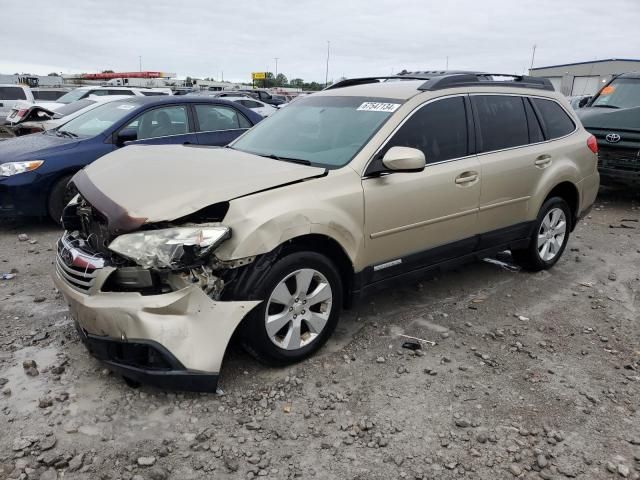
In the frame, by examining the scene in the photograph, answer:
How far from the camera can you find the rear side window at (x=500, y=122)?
14.4ft

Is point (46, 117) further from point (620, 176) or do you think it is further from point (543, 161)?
point (620, 176)

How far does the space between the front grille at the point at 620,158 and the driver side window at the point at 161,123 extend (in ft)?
21.2

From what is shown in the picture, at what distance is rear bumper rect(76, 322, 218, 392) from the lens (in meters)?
2.83

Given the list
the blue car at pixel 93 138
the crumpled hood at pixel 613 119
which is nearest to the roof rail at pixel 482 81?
the blue car at pixel 93 138

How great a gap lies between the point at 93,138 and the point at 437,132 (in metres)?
4.44

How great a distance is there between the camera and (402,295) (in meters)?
4.68

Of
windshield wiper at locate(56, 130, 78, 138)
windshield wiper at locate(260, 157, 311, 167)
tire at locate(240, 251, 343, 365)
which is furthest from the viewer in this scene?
windshield wiper at locate(56, 130, 78, 138)

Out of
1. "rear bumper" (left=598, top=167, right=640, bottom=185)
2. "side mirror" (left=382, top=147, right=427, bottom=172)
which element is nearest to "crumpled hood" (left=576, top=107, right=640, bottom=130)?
"rear bumper" (left=598, top=167, right=640, bottom=185)

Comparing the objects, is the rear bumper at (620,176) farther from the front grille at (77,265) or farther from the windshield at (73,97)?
the windshield at (73,97)

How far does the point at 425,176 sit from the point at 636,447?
6.94 feet

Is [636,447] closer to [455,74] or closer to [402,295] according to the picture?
[402,295]

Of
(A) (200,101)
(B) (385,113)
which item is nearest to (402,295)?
(B) (385,113)

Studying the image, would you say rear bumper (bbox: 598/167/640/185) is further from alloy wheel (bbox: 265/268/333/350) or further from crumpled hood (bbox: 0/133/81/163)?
crumpled hood (bbox: 0/133/81/163)

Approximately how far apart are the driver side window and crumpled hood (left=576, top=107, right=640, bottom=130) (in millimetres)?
6434
